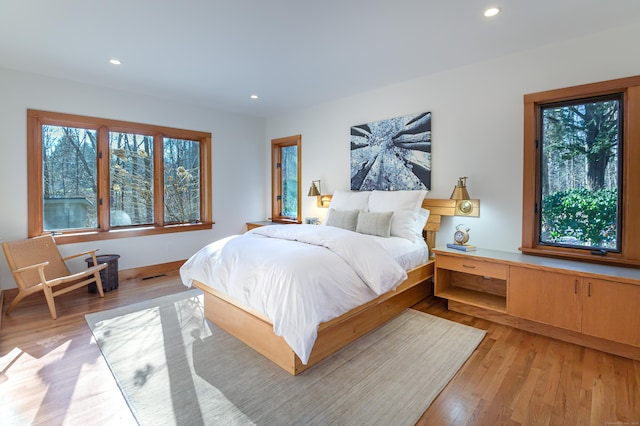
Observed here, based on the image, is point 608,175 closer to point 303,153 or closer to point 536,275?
point 536,275

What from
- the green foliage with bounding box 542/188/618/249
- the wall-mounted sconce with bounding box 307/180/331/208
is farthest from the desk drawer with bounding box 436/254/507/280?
the wall-mounted sconce with bounding box 307/180/331/208

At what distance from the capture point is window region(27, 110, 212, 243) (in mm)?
3807

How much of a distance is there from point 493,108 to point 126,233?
495 centimetres

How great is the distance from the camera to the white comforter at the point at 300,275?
2008 mm

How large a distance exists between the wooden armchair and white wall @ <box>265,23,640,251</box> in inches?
163

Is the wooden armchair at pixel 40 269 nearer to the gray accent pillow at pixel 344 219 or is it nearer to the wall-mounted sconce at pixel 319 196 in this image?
the gray accent pillow at pixel 344 219

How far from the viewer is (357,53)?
309 cm

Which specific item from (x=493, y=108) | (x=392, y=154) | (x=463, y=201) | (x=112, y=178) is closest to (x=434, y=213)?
(x=463, y=201)

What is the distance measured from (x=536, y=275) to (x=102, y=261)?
482 centimetres

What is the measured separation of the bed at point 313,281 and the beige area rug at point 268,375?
0.14 meters

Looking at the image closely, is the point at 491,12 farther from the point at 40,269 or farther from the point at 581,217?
the point at 40,269

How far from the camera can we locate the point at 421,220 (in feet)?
→ 11.8

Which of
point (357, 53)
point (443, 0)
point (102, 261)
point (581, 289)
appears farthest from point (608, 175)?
point (102, 261)

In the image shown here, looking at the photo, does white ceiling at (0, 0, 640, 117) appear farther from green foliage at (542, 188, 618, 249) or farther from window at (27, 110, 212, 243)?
green foliage at (542, 188, 618, 249)
